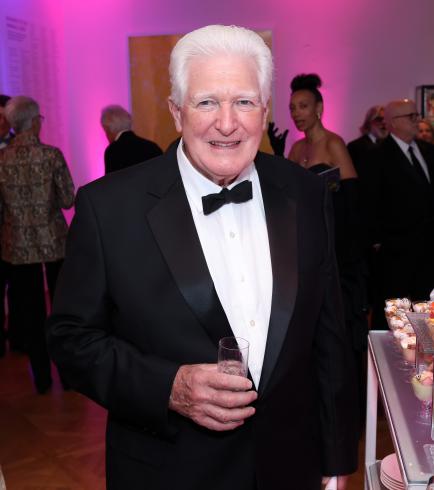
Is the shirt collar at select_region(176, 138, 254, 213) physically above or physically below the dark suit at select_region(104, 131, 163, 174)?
above

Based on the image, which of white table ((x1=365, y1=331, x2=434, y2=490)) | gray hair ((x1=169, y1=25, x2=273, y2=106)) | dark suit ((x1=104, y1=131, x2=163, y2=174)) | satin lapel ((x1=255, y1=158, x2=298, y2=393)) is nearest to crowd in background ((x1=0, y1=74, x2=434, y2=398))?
dark suit ((x1=104, y1=131, x2=163, y2=174))

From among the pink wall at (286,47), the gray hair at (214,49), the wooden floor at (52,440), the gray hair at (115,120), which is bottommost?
the wooden floor at (52,440)

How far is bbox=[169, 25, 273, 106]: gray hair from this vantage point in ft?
4.75

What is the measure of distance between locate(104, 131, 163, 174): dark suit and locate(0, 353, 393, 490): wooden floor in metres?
1.75

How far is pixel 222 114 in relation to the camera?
57.1 inches

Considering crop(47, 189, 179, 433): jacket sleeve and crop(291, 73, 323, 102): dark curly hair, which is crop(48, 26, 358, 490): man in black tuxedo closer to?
crop(47, 189, 179, 433): jacket sleeve

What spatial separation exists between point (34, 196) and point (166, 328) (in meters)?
3.12

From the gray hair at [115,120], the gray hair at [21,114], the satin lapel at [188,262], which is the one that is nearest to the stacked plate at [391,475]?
the satin lapel at [188,262]

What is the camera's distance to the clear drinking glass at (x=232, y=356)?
4.38 ft

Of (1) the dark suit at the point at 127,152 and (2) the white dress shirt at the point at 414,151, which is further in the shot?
(1) the dark suit at the point at 127,152

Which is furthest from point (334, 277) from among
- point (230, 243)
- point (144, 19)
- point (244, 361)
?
point (144, 19)

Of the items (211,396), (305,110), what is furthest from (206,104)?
(305,110)

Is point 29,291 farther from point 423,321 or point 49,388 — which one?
point 423,321

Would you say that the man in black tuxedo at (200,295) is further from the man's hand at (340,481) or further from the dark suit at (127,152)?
the dark suit at (127,152)
